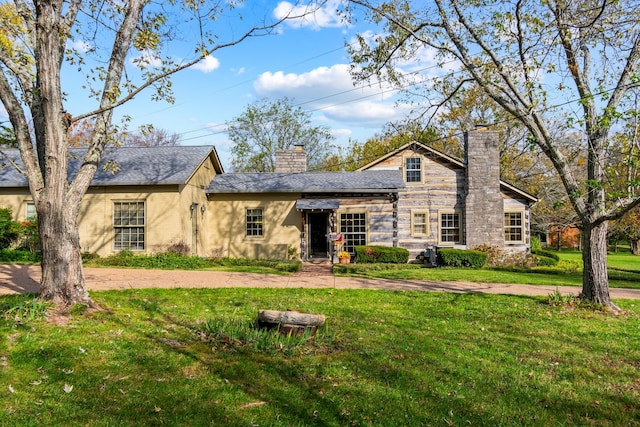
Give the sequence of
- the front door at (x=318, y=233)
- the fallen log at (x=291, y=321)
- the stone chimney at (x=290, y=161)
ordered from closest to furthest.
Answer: the fallen log at (x=291, y=321) < the front door at (x=318, y=233) < the stone chimney at (x=290, y=161)

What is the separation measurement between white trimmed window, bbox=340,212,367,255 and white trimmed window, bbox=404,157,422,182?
141 inches

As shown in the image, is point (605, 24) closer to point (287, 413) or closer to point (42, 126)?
point (287, 413)

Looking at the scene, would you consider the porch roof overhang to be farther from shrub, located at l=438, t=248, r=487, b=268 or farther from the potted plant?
shrub, located at l=438, t=248, r=487, b=268

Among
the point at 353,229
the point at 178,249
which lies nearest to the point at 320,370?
the point at 178,249

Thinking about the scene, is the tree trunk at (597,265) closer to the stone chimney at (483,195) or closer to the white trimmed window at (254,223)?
the stone chimney at (483,195)

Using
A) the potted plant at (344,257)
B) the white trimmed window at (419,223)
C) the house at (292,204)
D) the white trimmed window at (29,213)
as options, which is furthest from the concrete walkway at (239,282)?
the white trimmed window at (419,223)

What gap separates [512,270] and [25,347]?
15.8 m

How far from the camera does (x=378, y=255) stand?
1728cm

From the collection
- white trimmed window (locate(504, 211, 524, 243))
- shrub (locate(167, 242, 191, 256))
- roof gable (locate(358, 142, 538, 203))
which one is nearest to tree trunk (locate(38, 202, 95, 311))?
shrub (locate(167, 242, 191, 256))

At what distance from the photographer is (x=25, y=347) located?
5133 mm

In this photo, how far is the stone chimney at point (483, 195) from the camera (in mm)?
19484

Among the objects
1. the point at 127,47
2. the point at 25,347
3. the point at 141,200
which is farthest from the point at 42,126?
the point at 141,200

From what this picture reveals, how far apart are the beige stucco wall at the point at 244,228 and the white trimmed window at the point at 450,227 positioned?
273 inches

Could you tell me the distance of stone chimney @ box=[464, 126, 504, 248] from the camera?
1948 cm
